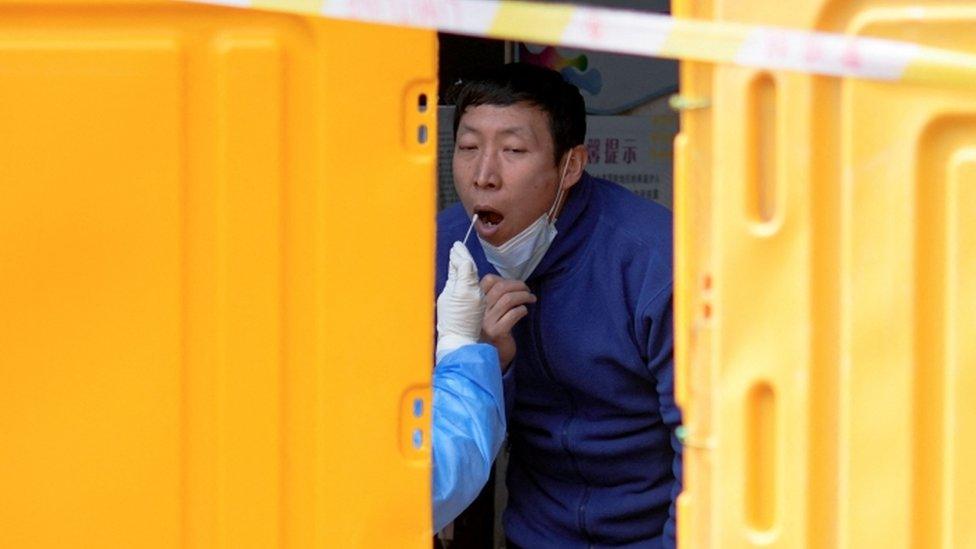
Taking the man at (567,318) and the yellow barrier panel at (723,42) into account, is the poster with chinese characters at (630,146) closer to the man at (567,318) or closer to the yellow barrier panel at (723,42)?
the man at (567,318)

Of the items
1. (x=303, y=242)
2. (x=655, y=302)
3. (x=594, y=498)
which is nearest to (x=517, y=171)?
(x=655, y=302)

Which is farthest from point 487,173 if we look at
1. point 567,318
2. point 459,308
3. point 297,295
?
point 297,295

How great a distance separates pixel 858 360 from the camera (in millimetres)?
1799

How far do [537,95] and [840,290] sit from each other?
1.51 meters

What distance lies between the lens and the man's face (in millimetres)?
3150

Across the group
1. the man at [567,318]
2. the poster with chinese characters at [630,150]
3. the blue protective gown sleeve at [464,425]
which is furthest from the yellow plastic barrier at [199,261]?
the poster with chinese characters at [630,150]

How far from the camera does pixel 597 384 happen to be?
301cm

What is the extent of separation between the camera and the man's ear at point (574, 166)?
126 inches

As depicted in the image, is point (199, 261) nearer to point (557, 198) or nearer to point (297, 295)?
point (297, 295)

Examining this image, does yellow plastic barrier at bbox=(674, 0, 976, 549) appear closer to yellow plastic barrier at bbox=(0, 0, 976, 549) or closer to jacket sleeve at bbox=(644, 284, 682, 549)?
yellow plastic barrier at bbox=(0, 0, 976, 549)

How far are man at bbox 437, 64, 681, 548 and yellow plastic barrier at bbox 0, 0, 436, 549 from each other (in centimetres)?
104

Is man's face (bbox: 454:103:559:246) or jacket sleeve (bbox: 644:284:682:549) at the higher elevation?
man's face (bbox: 454:103:559:246)

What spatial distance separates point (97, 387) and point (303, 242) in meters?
0.33

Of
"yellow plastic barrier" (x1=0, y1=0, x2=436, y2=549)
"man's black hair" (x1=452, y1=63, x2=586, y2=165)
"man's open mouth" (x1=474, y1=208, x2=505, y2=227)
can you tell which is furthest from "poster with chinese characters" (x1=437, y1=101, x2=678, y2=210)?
"yellow plastic barrier" (x1=0, y1=0, x2=436, y2=549)
